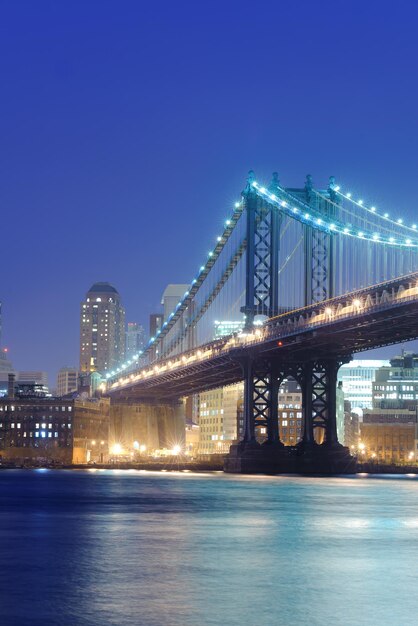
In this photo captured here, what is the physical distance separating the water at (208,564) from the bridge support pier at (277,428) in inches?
1683

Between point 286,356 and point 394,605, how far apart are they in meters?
74.4

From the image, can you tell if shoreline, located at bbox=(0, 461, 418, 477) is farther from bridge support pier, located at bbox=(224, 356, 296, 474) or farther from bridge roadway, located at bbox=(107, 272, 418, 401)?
bridge support pier, located at bbox=(224, 356, 296, 474)

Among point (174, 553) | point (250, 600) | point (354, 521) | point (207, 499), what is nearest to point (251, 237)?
point (207, 499)

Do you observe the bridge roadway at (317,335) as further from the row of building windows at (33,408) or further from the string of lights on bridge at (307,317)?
the row of building windows at (33,408)

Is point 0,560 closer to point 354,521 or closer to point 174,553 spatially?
point 174,553

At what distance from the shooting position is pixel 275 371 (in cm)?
9712

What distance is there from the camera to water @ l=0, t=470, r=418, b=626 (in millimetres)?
21219

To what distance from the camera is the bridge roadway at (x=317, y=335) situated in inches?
2940

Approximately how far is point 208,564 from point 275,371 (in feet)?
228

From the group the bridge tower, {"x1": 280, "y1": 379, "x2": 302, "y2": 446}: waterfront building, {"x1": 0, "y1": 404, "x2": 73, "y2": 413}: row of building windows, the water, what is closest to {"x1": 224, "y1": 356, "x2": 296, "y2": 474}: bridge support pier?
the bridge tower

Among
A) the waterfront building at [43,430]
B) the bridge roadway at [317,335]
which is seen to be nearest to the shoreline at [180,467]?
the bridge roadway at [317,335]

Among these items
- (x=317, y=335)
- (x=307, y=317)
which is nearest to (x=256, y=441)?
(x=307, y=317)

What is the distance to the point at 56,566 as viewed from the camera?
27.6m

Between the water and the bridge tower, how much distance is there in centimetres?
4319
